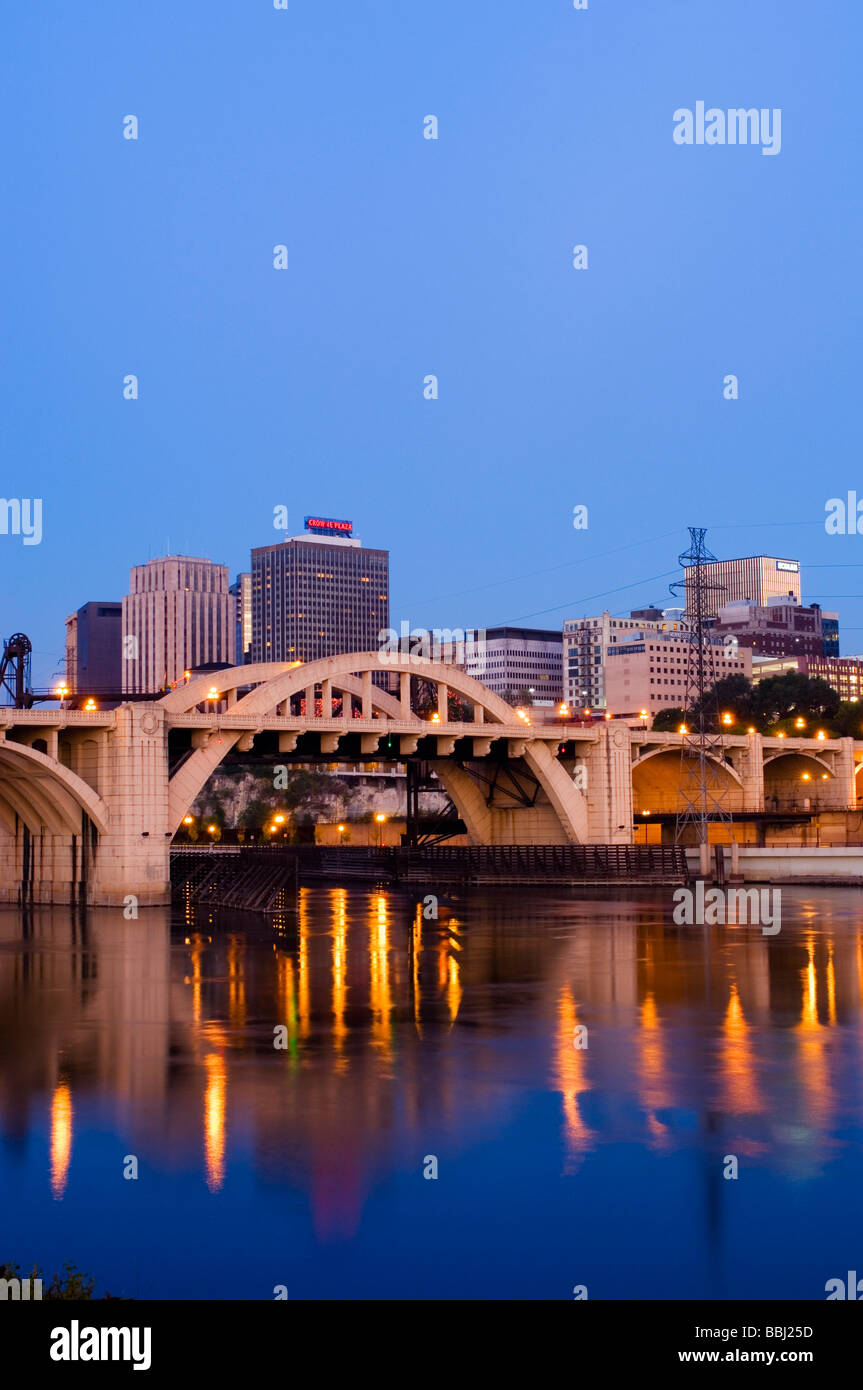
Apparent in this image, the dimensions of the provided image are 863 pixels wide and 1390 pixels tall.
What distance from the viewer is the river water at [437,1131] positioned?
13062 millimetres

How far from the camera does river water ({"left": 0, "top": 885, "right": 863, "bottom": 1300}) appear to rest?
13.1 metres

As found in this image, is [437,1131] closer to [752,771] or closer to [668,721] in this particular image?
[752,771]

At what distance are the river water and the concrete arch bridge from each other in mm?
32225

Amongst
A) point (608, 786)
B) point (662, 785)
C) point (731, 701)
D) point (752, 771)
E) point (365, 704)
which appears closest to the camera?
point (365, 704)

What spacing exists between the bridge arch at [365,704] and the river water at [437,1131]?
1463 inches

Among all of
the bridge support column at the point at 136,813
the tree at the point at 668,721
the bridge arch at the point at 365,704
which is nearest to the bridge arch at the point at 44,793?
the bridge support column at the point at 136,813

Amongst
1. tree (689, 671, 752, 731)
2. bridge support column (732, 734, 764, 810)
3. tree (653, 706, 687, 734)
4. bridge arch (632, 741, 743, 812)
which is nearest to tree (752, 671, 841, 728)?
tree (689, 671, 752, 731)

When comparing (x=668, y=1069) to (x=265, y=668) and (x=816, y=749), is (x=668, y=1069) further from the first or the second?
(x=816, y=749)

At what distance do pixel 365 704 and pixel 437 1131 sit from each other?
218 feet

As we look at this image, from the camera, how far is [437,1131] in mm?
17562

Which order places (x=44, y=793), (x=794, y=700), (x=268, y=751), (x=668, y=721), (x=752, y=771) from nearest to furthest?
1. (x=44, y=793)
2. (x=268, y=751)
3. (x=752, y=771)
4. (x=794, y=700)
5. (x=668, y=721)

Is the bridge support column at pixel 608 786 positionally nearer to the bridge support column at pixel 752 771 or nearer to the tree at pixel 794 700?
the bridge support column at pixel 752 771

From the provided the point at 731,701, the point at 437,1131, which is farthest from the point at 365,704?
the point at 731,701

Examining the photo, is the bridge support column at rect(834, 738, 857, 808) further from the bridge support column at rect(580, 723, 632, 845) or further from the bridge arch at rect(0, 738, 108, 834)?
the bridge arch at rect(0, 738, 108, 834)
